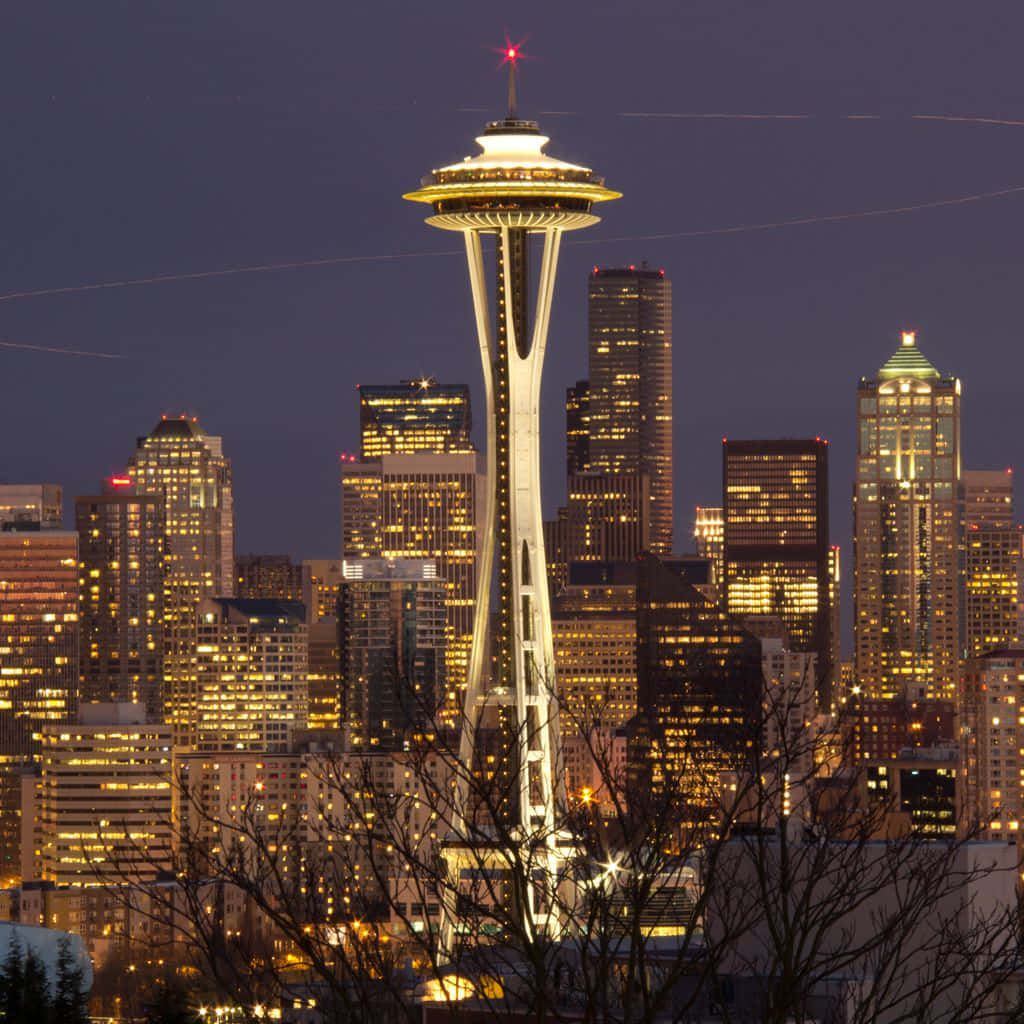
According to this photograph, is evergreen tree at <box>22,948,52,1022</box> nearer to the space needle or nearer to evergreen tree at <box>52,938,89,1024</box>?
evergreen tree at <box>52,938,89,1024</box>

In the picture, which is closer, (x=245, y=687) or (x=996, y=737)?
(x=996, y=737)

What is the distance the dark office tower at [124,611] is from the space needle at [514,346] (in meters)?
95.0

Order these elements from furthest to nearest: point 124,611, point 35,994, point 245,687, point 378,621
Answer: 1. point 124,611
2. point 378,621
3. point 245,687
4. point 35,994

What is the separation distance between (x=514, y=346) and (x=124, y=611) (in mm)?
108847

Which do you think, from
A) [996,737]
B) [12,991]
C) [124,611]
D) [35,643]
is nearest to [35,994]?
[12,991]

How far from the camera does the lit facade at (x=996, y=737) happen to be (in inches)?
5207

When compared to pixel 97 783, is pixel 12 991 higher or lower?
higher

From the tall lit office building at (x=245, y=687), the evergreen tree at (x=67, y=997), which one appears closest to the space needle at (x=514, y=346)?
the evergreen tree at (x=67, y=997)

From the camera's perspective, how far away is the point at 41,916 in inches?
4850

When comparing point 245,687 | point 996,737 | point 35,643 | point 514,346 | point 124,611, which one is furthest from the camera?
point 124,611

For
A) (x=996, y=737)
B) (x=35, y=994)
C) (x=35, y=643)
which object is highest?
(x=35, y=643)

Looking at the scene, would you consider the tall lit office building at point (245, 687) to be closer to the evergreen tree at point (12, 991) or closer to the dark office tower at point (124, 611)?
the dark office tower at point (124, 611)

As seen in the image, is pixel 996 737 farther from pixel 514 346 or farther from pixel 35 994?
pixel 35 994

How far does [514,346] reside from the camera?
295ft
